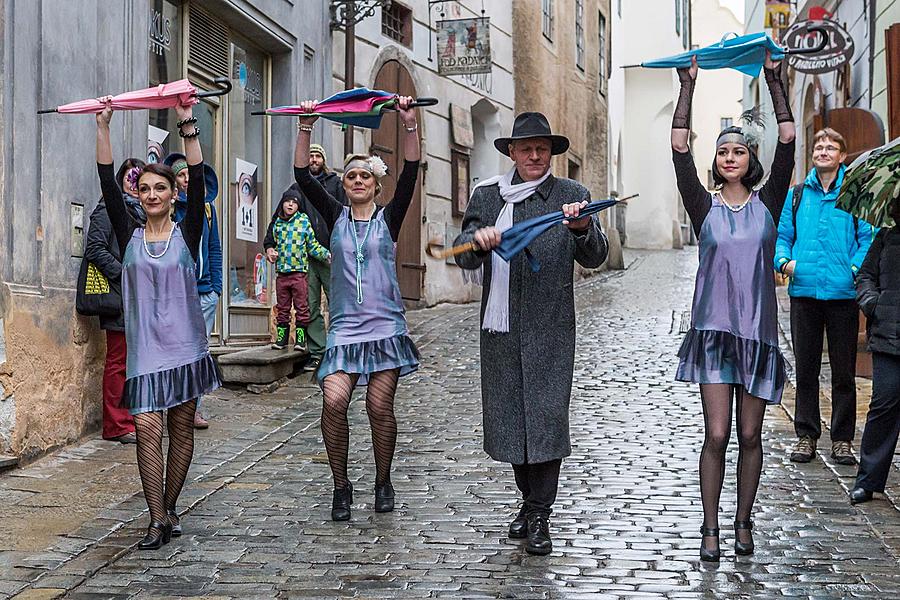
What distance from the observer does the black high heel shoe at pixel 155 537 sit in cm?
585

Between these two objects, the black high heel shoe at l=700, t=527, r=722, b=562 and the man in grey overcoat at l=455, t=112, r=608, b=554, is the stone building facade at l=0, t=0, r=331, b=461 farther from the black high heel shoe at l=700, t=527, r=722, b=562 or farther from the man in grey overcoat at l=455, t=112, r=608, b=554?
the black high heel shoe at l=700, t=527, r=722, b=562

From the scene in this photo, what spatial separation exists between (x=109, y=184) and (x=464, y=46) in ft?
42.5

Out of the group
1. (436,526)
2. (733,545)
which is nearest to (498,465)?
(436,526)

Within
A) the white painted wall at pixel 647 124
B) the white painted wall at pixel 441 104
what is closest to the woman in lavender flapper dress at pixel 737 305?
the white painted wall at pixel 441 104

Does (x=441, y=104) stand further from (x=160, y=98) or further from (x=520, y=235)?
(x=520, y=235)

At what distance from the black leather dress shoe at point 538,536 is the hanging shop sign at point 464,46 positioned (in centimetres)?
1310

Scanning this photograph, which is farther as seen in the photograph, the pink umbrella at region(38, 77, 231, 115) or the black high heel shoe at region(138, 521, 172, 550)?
the pink umbrella at region(38, 77, 231, 115)

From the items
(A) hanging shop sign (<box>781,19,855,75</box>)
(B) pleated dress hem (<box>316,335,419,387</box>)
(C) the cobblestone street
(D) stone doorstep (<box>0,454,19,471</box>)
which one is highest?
(A) hanging shop sign (<box>781,19,855,75</box>)

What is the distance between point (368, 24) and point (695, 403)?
26.3 ft

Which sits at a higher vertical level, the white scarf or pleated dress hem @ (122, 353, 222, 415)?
the white scarf

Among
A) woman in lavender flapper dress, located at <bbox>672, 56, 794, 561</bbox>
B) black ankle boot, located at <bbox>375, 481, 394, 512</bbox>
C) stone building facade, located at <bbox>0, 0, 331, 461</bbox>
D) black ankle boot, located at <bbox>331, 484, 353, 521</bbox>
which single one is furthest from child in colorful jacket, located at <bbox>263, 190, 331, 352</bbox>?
woman in lavender flapper dress, located at <bbox>672, 56, 794, 561</bbox>

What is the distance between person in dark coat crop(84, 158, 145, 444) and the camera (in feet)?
26.5

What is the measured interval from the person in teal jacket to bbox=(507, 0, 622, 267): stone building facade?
14.7 metres

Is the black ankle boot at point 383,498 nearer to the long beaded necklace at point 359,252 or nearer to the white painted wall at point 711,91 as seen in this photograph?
the long beaded necklace at point 359,252
